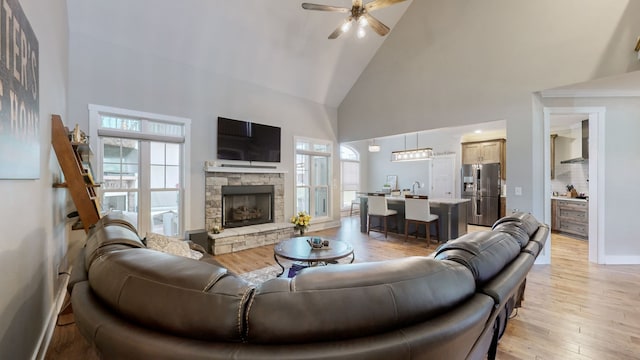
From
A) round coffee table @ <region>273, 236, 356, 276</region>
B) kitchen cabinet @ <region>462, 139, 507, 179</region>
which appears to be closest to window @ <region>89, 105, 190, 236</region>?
round coffee table @ <region>273, 236, 356, 276</region>

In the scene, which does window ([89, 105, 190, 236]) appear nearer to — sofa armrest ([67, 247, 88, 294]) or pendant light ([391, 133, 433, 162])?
sofa armrest ([67, 247, 88, 294])

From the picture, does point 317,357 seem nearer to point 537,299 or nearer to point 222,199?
point 537,299

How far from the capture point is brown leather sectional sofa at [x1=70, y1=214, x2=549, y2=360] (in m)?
0.68

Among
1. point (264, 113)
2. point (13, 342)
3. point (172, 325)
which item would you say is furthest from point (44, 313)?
point (264, 113)

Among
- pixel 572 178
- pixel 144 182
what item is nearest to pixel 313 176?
pixel 144 182

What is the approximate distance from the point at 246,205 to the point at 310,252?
2856 mm

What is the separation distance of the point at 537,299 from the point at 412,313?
3.02 m

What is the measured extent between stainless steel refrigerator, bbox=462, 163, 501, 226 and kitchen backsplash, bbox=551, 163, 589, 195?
4.15ft

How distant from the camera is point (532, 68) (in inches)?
150

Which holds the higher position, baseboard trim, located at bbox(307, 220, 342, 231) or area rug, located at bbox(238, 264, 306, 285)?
baseboard trim, located at bbox(307, 220, 342, 231)

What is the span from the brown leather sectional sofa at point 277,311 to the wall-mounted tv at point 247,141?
4070 millimetres

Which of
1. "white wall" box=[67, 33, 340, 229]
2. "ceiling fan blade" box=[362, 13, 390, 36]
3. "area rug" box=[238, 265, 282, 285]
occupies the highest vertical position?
"ceiling fan blade" box=[362, 13, 390, 36]

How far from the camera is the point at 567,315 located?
2455 mm

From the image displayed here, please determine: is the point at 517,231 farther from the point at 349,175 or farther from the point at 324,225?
the point at 349,175
